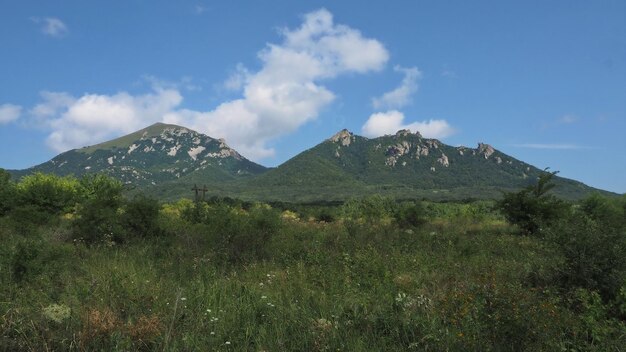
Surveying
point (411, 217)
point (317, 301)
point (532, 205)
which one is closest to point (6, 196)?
point (411, 217)

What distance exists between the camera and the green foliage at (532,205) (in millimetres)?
20578

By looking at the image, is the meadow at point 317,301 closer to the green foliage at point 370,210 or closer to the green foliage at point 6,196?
the green foliage at point 370,210

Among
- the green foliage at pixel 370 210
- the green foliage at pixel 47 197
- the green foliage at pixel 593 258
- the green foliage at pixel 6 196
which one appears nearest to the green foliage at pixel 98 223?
the green foliage at pixel 593 258

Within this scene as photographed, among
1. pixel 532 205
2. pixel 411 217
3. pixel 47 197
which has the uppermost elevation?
pixel 532 205

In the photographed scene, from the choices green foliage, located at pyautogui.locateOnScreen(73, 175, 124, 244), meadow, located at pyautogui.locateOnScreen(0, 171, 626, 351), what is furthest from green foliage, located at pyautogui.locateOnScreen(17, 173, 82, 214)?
meadow, located at pyautogui.locateOnScreen(0, 171, 626, 351)

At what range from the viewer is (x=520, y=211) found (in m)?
21.3

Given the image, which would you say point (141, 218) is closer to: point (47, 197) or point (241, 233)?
point (241, 233)

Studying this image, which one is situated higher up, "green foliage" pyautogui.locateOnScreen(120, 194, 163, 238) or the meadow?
"green foliage" pyautogui.locateOnScreen(120, 194, 163, 238)

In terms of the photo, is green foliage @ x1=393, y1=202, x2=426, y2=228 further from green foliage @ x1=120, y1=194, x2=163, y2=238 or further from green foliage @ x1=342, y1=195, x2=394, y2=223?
green foliage @ x1=120, y1=194, x2=163, y2=238

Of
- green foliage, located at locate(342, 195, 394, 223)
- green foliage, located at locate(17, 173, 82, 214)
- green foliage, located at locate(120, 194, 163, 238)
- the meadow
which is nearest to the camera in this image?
the meadow

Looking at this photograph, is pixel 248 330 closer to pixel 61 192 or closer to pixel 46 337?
pixel 46 337

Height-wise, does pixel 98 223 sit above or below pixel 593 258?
below

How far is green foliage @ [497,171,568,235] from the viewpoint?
20.6m

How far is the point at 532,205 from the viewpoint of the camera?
20.9m
